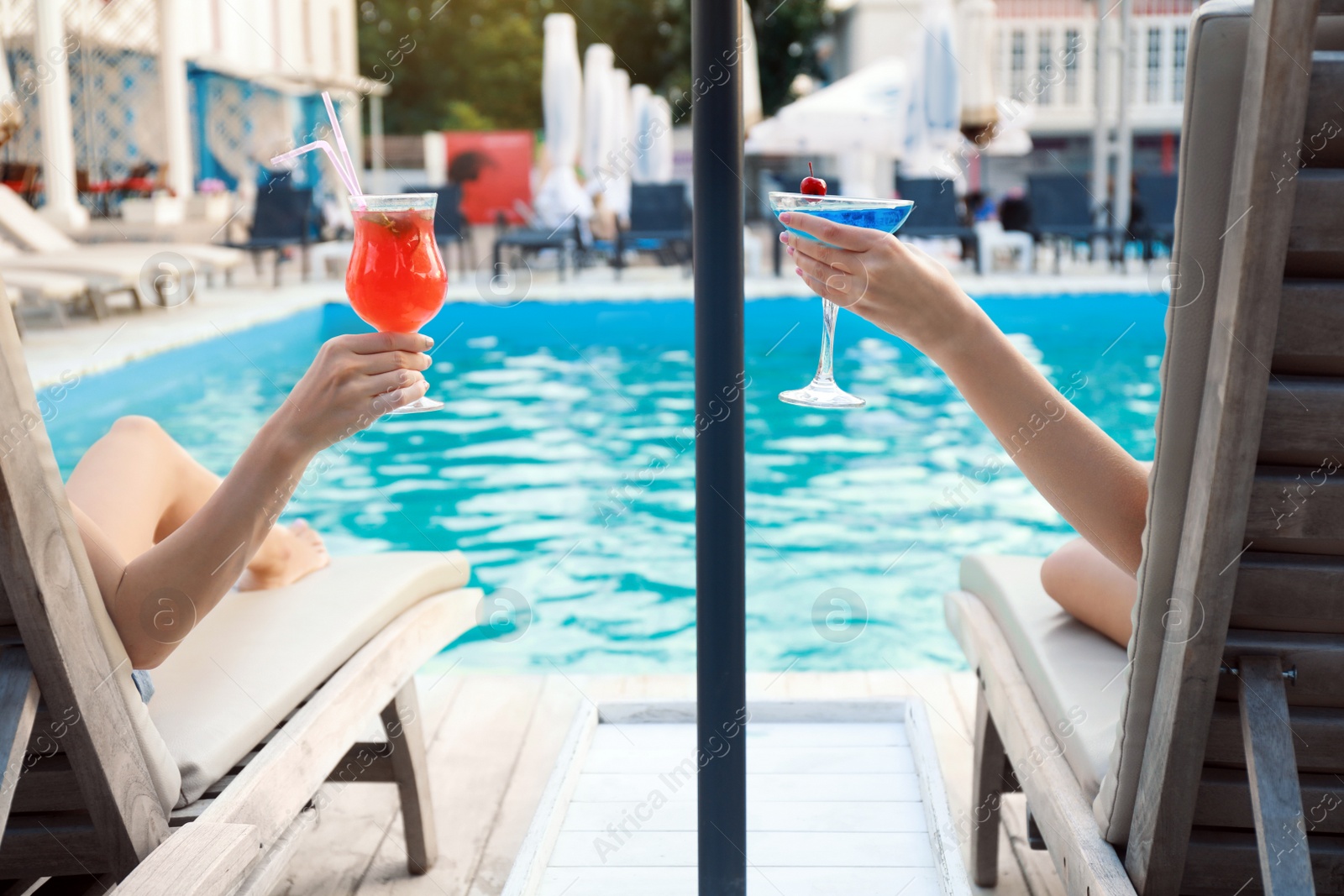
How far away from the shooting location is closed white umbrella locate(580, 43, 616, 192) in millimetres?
14086

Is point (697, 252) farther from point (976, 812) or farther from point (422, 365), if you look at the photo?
point (976, 812)

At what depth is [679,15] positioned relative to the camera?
96.9ft

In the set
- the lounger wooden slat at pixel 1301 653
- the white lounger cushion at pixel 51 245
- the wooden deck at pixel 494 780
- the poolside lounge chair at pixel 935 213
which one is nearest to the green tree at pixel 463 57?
the poolside lounge chair at pixel 935 213

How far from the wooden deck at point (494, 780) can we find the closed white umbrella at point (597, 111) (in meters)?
11.8

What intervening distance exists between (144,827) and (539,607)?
2.75m

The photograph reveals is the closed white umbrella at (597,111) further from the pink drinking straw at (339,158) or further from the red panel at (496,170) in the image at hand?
the pink drinking straw at (339,158)

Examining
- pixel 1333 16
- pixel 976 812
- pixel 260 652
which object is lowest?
pixel 976 812

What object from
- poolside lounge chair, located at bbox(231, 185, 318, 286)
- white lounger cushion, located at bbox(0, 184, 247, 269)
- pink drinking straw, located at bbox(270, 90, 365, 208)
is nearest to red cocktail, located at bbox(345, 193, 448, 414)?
pink drinking straw, located at bbox(270, 90, 365, 208)

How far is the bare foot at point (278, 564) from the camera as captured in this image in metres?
2.02

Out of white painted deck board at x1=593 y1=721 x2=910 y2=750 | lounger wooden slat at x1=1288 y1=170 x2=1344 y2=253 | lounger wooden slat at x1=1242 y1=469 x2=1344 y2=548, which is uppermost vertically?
lounger wooden slat at x1=1288 y1=170 x2=1344 y2=253

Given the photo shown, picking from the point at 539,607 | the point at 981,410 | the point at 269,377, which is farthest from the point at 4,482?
the point at 269,377

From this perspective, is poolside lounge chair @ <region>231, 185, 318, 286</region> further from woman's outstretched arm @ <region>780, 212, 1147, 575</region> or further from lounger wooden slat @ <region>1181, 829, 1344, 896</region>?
lounger wooden slat @ <region>1181, 829, 1344, 896</region>

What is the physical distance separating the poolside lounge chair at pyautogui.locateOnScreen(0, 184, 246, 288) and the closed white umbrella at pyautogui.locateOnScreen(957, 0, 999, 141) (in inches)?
306

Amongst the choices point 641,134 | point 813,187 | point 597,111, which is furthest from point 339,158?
point 641,134
